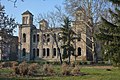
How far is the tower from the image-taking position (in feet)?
277

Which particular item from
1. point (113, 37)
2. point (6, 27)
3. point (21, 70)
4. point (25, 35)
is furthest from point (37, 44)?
point (21, 70)

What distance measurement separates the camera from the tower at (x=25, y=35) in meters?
84.4

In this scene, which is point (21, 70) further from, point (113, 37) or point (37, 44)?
point (37, 44)

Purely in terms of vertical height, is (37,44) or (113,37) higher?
(37,44)

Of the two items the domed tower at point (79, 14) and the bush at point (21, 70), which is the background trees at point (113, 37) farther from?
the domed tower at point (79, 14)

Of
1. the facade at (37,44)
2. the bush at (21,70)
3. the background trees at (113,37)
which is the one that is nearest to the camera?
the bush at (21,70)

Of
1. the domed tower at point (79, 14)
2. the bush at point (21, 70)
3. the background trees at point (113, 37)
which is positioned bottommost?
the bush at point (21, 70)

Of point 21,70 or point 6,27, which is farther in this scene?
point 6,27

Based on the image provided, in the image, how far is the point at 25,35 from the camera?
284 ft

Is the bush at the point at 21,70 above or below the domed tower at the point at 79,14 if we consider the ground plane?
below

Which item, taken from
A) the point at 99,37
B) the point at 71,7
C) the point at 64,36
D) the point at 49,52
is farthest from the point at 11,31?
the point at 49,52

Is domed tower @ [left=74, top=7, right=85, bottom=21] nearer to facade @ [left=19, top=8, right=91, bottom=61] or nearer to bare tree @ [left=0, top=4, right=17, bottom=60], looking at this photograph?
bare tree @ [left=0, top=4, right=17, bottom=60]

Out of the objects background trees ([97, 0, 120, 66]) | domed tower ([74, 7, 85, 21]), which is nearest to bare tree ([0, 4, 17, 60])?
domed tower ([74, 7, 85, 21])

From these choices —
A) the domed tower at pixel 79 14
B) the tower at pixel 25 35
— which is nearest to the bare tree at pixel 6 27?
the domed tower at pixel 79 14
